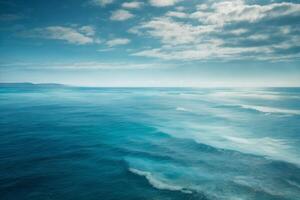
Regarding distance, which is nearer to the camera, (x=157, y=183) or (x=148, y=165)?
(x=157, y=183)

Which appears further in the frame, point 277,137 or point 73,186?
point 277,137

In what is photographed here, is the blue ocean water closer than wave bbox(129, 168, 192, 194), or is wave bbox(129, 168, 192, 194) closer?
the blue ocean water

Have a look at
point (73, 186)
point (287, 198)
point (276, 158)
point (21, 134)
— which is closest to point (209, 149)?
point (276, 158)

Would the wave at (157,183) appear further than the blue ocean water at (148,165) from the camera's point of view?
A: Yes

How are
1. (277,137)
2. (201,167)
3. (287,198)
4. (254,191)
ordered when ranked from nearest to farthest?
(287,198)
(254,191)
(201,167)
(277,137)

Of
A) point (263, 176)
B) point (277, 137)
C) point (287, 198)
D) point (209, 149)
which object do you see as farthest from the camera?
point (277, 137)

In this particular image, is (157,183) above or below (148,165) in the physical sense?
below

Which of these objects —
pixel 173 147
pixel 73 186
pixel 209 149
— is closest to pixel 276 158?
pixel 209 149

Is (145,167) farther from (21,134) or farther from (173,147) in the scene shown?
(21,134)

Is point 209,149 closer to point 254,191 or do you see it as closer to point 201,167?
point 201,167
